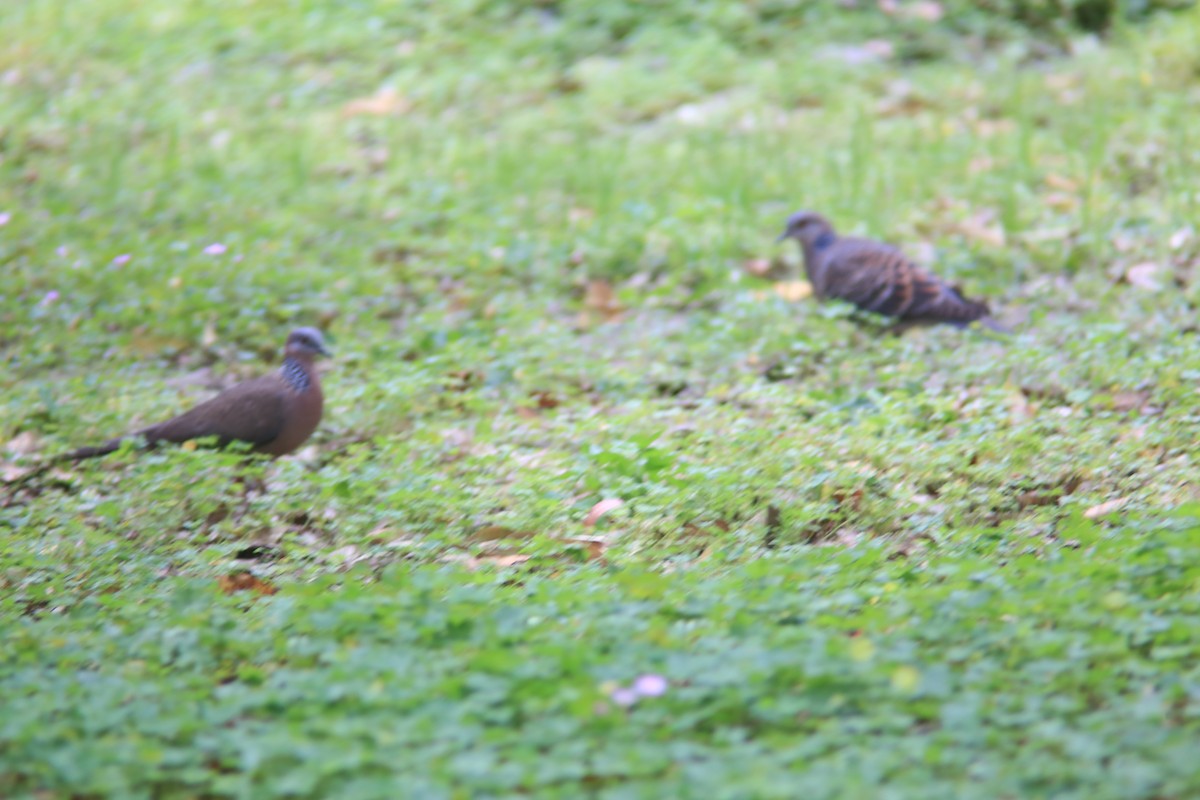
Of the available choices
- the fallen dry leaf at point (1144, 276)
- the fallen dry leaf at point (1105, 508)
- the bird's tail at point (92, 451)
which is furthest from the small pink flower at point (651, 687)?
the fallen dry leaf at point (1144, 276)

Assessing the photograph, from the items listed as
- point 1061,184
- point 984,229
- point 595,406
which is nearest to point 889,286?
point 984,229

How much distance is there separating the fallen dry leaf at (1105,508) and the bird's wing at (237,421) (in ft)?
10.8

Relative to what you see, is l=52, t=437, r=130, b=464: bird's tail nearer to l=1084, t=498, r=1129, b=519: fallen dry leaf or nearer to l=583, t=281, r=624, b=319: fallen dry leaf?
l=583, t=281, r=624, b=319: fallen dry leaf

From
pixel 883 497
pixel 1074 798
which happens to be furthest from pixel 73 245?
pixel 1074 798

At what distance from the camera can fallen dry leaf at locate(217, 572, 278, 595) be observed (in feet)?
15.3

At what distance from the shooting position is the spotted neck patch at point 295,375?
19.7 feet

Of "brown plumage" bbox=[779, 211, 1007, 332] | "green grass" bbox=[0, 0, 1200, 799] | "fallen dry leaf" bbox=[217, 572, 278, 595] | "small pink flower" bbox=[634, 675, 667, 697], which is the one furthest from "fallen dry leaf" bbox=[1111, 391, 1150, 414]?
"fallen dry leaf" bbox=[217, 572, 278, 595]

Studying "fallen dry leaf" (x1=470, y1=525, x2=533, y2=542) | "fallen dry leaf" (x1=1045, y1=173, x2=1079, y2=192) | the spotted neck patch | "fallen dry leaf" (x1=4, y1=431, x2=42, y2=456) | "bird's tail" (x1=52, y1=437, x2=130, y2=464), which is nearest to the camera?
"fallen dry leaf" (x1=470, y1=525, x2=533, y2=542)

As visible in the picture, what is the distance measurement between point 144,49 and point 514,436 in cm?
737

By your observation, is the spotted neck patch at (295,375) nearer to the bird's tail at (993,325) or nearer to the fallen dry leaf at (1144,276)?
the bird's tail at (993,325)

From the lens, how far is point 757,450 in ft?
18.0

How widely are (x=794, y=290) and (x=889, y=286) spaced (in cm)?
77

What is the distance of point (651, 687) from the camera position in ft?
11.2

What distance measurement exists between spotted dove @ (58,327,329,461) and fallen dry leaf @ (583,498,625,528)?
1.55m
